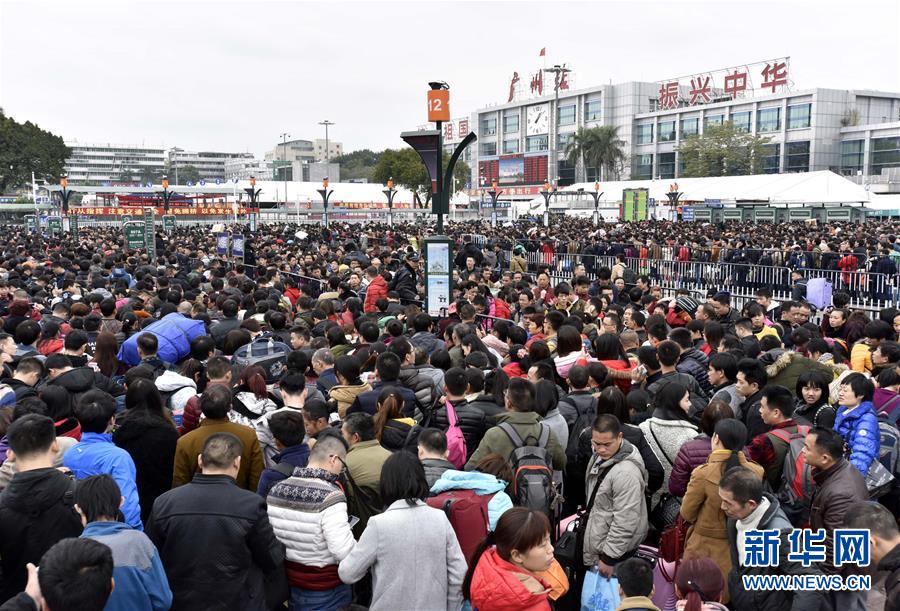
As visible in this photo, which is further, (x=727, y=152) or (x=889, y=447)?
(x=727, y=152)

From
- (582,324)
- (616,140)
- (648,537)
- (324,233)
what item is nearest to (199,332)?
(582,324)

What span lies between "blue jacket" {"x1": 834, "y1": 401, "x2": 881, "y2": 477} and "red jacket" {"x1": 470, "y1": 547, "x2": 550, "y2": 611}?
8.14ft

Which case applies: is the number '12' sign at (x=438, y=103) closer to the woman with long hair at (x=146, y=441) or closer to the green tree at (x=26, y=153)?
the woman with long hair at (x=146, y=441)

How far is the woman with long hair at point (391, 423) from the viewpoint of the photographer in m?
5.10

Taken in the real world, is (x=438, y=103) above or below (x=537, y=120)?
below

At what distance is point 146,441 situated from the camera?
16.5ft

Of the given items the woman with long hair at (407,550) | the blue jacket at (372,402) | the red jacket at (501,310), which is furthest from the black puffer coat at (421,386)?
the red jacket at (501,310)

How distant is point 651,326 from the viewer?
786cm

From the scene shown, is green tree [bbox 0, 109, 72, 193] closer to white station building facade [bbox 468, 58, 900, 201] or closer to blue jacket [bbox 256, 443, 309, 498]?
white station building facade [bbox 468, 58, 900, 201]

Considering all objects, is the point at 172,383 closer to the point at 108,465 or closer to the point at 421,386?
the point at 108,465

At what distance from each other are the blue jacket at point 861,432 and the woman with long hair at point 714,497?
39.4 inches

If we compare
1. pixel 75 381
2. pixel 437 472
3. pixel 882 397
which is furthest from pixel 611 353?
pixel 75 381

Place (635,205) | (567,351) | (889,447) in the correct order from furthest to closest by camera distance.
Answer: (635,205), (567,351), (889,447)

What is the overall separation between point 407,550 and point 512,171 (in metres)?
99.9
